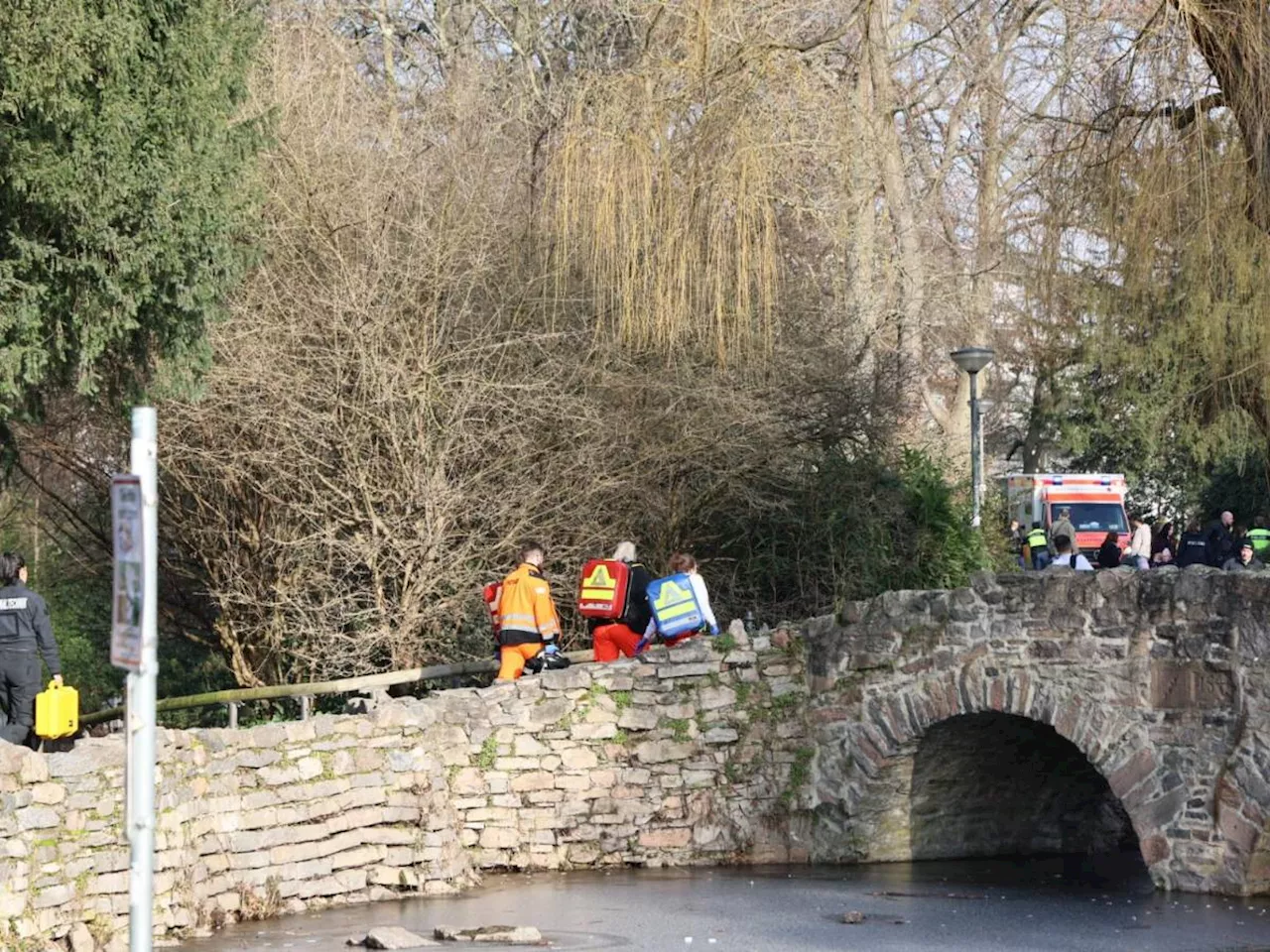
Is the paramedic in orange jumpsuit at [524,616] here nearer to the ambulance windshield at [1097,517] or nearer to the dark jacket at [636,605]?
the dark jacket at [636,605]

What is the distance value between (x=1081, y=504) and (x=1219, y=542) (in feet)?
27.6

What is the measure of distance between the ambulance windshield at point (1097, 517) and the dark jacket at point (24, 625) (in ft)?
66.4

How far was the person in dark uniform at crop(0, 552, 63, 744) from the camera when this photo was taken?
44.9ft

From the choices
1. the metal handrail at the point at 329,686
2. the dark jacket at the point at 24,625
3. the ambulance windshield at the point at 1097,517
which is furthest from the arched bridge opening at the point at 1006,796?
the ambulance windshield at the point at 1097,517

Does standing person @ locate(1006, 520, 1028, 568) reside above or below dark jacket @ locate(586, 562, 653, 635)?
above

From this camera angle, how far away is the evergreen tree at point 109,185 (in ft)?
43.3

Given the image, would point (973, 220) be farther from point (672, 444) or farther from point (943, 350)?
point (672, 444)

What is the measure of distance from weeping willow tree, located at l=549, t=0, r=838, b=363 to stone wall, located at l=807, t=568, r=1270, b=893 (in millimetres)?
2842

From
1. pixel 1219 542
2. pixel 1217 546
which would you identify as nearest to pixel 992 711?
pixel 1217 546

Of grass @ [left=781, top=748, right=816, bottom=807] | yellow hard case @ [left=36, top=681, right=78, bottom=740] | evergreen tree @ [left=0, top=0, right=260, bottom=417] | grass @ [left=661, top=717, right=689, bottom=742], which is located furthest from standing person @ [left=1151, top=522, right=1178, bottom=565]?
yellow hard case @ [left=36, top=681, right=78, bottom=740]

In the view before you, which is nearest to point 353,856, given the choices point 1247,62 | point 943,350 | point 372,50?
point 1247,62

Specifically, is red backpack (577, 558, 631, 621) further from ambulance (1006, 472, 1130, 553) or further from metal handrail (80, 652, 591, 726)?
ambulance (1006, 472, 1130, 553)

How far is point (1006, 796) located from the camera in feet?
56.9

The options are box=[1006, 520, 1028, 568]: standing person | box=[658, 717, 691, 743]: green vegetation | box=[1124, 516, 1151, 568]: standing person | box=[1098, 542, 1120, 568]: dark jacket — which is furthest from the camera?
box=[1006, 520, 1028, 568]: standing person
